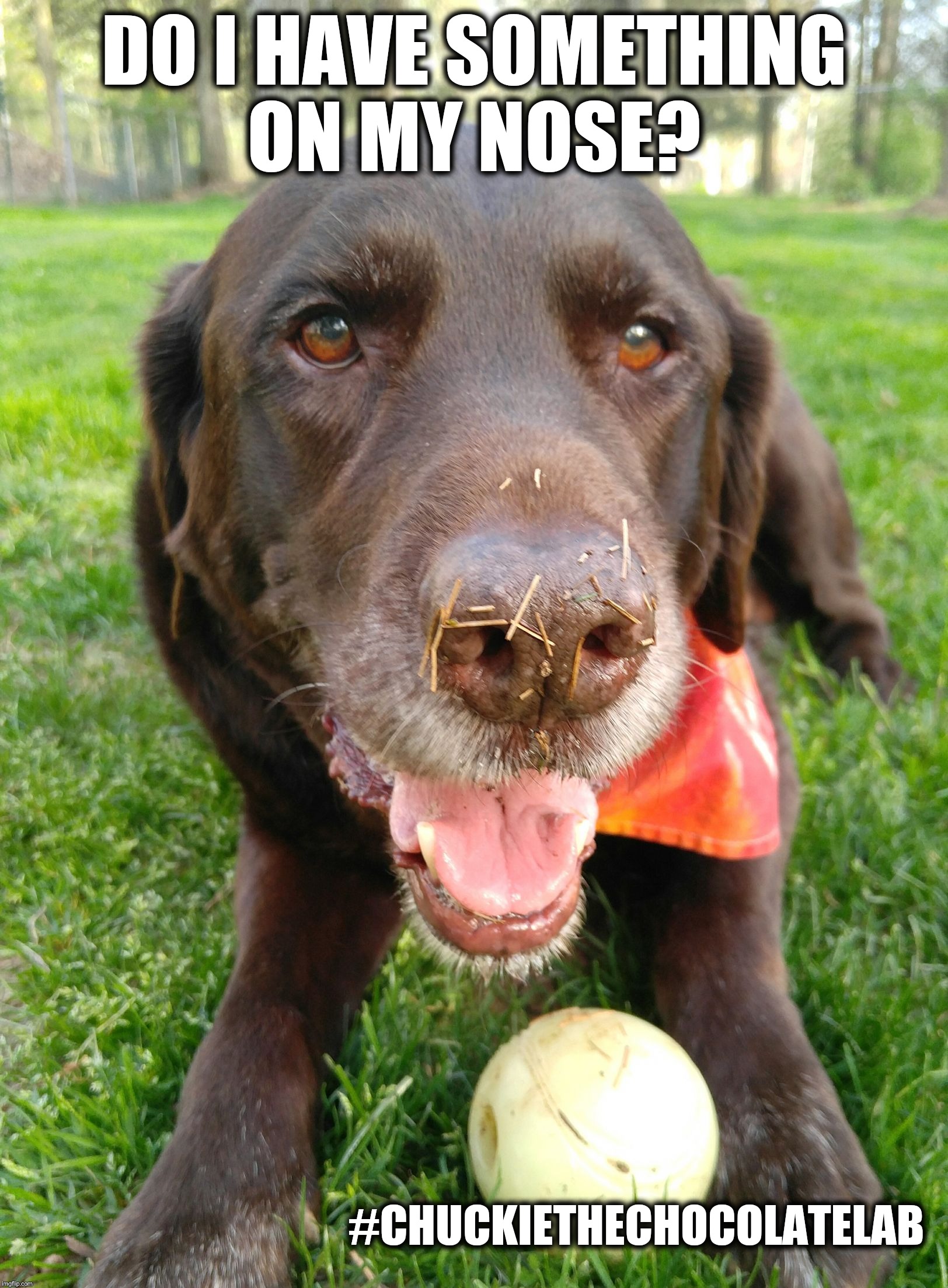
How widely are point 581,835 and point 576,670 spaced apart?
0.50 metres

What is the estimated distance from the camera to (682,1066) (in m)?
1.67

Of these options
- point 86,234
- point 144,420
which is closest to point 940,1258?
point 144,420

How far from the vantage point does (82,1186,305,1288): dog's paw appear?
5.21ft

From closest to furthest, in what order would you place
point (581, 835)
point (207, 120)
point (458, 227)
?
point (581, 835)
point (458, 227)
point (207, 120)

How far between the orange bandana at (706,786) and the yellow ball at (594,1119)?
541 mm

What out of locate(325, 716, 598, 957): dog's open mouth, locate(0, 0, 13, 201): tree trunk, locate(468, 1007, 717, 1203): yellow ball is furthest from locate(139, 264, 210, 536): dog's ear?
locate(0, 0, 13, 201): tree trunk

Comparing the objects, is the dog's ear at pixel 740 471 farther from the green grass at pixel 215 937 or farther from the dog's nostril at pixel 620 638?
the dog's nostril at pixel 620 638

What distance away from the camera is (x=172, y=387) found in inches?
97.3

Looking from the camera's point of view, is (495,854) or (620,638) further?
(495,854)

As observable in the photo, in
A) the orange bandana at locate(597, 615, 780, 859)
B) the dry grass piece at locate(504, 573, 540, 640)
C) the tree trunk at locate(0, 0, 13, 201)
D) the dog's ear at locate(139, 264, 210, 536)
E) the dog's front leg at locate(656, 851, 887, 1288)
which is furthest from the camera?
the tree trunk at locate(0, 0, 13, 201)

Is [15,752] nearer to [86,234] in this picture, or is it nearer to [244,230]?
[244,230]

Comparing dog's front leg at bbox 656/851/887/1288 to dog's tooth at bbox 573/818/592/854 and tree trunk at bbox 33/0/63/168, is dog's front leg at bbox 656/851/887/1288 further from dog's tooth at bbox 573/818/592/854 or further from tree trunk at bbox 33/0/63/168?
tree trunk at bbox 33/0/63/168

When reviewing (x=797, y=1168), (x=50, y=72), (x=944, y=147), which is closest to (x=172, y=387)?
(x=797, y=1168)

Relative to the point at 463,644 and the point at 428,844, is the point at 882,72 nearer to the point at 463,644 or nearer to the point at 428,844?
the point at 428,844
